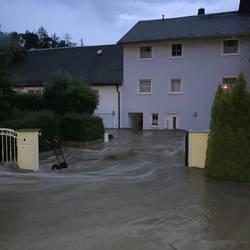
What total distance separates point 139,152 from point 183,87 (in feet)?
67.2

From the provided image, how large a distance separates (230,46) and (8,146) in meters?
25.3

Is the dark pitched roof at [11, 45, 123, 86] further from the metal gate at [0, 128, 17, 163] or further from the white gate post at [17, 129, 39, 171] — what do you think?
the white gate post at [17, 129, 39, 171]

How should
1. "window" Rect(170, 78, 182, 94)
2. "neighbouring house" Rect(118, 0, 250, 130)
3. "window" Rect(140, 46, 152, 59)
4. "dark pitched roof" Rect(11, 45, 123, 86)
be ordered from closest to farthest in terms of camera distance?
"neighbouring house" Rect(118, 0, 250, 130)
"window" Rect(170, 78, 182, 94)
"window" Rect(140, 46, 152, 59)
"dark pitched roof" Rect(11, 45, 123, 86)

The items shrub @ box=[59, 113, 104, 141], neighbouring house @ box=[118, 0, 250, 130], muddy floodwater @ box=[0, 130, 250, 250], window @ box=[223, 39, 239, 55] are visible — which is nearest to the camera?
muddy floodwater @ box=[0, 130, 250, 250]

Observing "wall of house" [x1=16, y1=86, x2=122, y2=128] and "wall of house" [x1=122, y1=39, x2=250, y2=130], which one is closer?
"wall of house" [x1=122, y1=39, x2=250, y2=130]

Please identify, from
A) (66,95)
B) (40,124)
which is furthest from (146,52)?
(40,124)

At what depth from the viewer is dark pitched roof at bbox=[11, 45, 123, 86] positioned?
3962cm

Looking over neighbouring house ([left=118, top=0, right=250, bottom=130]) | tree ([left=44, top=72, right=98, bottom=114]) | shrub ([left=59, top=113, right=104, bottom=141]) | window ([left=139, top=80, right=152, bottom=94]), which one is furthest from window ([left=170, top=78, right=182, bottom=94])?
shrub ([left=59, top=113, right=104, bottom=141])

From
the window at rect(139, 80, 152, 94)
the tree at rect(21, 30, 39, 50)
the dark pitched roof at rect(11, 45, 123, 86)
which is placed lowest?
the window at rect(139, 80, 152, 94)

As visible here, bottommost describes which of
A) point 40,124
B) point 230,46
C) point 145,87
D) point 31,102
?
point 40,124

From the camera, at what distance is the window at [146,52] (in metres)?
37.7

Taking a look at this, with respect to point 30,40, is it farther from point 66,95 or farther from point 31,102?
point 66,95

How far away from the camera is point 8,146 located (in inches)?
542

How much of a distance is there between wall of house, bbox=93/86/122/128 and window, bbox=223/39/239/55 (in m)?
8.66
